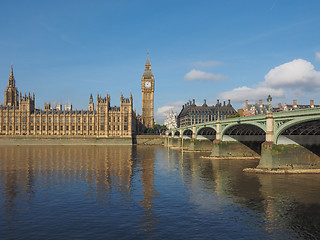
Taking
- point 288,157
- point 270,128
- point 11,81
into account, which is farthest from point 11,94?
point 288,157

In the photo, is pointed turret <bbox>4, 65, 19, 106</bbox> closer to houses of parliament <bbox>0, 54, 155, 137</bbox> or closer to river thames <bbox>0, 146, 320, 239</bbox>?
houses of parliament <bbox>0, 54, 155, 137</bbox>

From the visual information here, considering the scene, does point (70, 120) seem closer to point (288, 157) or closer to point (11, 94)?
point (11, 94)

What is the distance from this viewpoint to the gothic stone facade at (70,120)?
522 feet

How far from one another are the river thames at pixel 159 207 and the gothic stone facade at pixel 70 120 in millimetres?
117742

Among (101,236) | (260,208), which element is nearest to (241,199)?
(260,208)

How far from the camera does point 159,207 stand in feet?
85.5

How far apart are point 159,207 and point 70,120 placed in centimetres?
14491

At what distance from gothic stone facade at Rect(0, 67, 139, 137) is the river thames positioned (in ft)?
386

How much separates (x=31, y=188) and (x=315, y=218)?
2823cm

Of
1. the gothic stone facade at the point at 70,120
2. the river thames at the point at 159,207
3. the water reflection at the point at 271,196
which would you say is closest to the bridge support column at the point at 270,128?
the water reflection at the point at 271,196

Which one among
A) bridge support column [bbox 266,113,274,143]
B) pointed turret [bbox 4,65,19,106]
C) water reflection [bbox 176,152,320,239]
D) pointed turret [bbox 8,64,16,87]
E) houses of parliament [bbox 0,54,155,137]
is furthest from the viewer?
pointed turret [bbox 8,64,16,87]

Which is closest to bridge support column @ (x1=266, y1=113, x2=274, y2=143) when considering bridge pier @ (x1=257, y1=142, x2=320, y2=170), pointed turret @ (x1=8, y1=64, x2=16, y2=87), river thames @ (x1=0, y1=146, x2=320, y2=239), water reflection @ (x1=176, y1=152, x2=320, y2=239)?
bridge pier @ (x1=257, y1=142, x2=320, y2=170)

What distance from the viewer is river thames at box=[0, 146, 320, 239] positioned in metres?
20.0

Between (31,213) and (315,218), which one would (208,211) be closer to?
(315,218)
